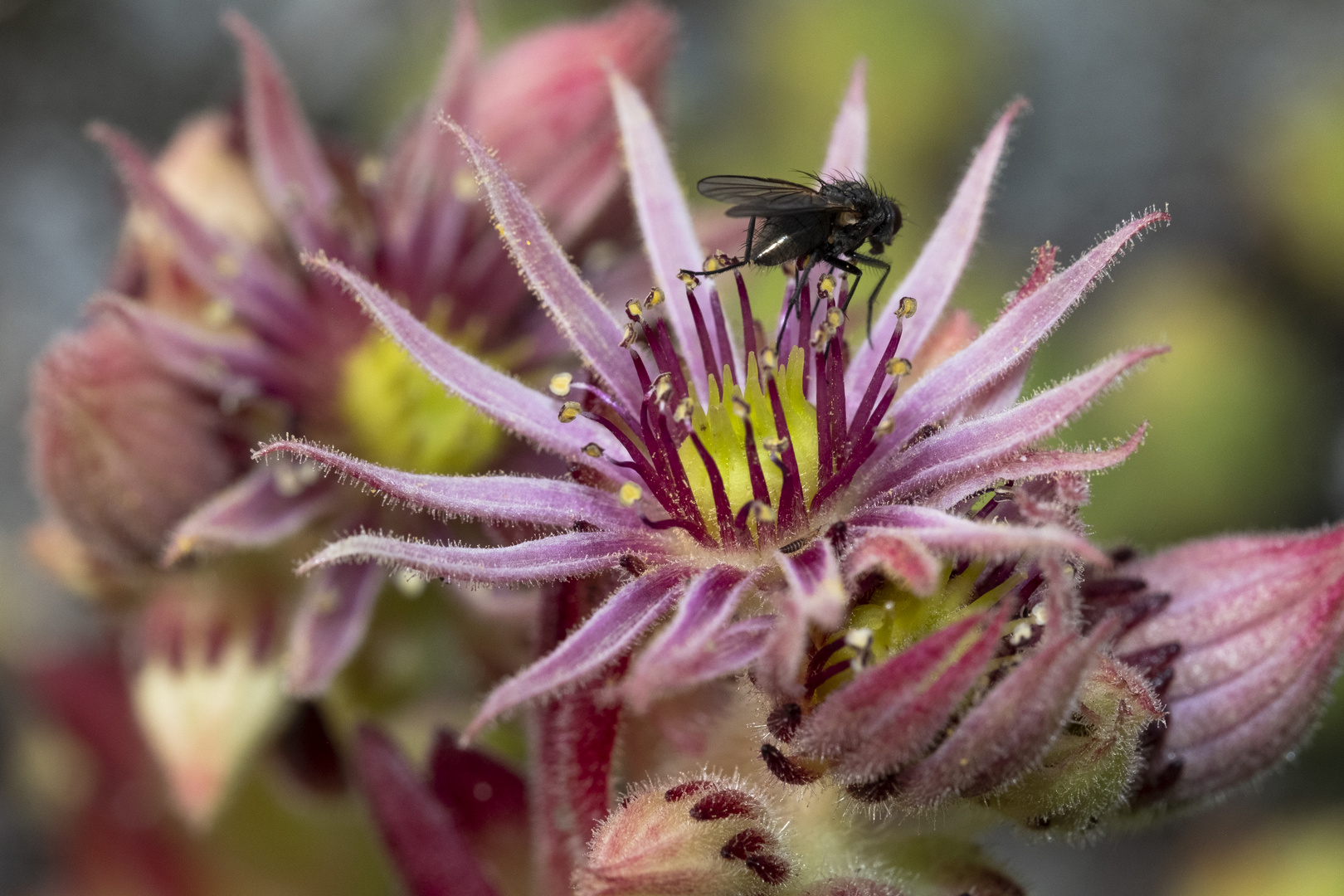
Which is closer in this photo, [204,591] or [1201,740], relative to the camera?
[1201,740]

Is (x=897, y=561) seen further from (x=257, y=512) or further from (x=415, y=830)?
(x=257, y=512)

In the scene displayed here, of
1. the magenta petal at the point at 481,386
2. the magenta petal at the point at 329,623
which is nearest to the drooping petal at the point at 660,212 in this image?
the magenta petal at the point at 481,386

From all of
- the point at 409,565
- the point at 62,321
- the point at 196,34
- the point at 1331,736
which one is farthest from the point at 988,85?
the point at 409,565

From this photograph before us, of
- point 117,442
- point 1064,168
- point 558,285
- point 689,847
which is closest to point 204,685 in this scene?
point 117,442

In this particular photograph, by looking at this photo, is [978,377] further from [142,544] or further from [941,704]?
[142,544]

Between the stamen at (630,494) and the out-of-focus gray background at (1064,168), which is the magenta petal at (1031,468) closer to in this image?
the stamen at (630,494)
